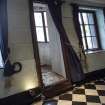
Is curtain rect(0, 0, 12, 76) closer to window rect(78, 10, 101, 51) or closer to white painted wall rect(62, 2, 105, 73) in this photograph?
white painted wall rect(62, 2, 105, 73)

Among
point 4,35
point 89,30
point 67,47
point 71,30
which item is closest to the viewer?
point 4,35

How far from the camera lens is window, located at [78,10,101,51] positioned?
445 cm

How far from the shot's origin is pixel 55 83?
3.52m

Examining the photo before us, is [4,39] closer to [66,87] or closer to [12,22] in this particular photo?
[12,22]

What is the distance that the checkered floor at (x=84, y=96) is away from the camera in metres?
2.94

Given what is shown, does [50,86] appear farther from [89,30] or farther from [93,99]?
[89,30]

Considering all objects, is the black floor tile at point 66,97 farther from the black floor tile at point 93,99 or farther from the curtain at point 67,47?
the curtain at point 67,47

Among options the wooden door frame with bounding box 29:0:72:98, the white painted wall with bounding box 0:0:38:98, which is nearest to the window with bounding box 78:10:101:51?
the wooden door frame with bounding box 29:0:72:98

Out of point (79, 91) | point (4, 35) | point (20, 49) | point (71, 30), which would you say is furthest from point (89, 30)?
point (4, 35)

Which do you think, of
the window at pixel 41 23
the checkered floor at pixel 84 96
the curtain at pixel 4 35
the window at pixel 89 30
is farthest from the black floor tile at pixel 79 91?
the window at pixel 41 23

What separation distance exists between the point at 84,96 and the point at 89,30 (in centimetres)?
224

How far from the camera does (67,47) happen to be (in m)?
3.66

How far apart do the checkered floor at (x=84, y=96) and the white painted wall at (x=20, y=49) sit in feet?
1.86

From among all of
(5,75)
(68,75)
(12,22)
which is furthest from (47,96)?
(12,22)
